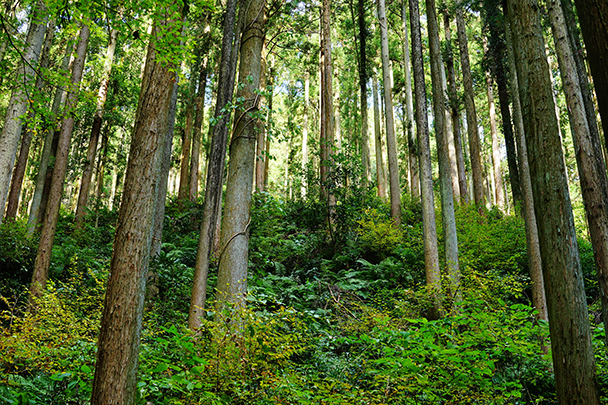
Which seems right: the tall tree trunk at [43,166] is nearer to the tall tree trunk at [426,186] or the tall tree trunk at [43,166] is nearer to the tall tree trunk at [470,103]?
the tall tree trunk at [426,186]

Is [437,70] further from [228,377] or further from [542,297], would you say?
[228,377]

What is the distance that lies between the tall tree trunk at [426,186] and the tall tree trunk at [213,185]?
13.1 feet

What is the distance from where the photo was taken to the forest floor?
350 centimetres

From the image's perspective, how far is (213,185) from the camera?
21.2 ft

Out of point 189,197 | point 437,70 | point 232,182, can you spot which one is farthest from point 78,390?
point 189,197

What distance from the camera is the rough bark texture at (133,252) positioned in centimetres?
304

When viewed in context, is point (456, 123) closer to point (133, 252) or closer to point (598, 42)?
point (598, 42)

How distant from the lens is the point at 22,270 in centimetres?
952

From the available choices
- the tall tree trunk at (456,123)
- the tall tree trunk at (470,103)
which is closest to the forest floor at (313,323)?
the tall tree trunk at (470,103)

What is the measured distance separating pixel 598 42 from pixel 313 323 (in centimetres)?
486

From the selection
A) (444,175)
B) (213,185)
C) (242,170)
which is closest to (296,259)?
(444,175)

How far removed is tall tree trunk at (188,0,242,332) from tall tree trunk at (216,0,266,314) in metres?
0.50

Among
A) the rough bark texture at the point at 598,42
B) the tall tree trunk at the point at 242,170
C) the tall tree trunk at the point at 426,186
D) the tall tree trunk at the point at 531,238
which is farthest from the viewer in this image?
the tall tree trunk at the point at 426,186

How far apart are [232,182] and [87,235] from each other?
10.4m
